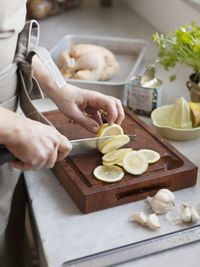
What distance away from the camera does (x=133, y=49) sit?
5.75 feet

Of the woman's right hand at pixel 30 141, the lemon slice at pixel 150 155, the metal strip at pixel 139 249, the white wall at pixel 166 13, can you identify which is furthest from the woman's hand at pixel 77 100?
the white wall at pixel 166 13

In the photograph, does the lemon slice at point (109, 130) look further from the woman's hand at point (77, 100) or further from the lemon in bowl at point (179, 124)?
the lemon in bowl at point (179, 124)

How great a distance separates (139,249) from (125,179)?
7.3 inches

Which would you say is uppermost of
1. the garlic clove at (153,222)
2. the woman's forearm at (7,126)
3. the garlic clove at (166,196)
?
the woman's forearm at (7,126)

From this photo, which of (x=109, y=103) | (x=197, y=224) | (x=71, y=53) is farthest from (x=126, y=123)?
(x=71, y=53)

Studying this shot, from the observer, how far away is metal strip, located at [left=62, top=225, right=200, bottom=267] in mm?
784

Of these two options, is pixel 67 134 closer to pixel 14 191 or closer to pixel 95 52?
pixel 14 191

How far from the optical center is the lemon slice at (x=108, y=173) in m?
0.94

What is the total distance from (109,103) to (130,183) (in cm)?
22

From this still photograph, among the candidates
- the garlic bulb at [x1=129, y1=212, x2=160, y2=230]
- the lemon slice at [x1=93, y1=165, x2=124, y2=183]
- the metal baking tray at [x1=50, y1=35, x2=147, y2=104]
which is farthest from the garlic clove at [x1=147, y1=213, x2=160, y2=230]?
the metal baking tray at [x1=50, y1=35, x2=147, y2=104]

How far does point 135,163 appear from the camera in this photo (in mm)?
974

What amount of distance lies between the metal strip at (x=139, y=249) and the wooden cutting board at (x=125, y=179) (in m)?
0.13

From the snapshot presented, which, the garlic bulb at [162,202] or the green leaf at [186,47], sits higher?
the green leaf at [186,47]

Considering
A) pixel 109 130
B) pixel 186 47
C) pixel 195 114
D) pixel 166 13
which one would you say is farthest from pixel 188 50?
pixel 166 13
